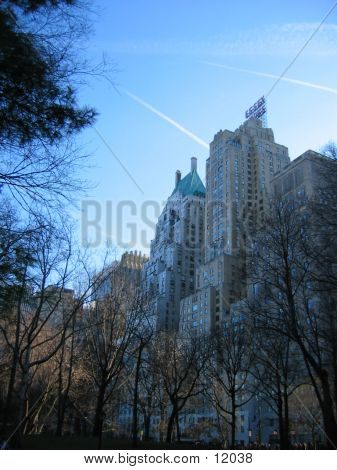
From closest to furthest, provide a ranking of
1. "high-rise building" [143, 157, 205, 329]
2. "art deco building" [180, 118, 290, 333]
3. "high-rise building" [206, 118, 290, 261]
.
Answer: "art deco building" [180, 118, 290, 333] → "high-rise building" [206, 118, 290, 261] → "high-rise building" [143, 157, 205, 329]

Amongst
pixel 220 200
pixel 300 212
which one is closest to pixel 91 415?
pixel 300 212

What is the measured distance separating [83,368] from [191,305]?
7649 cm

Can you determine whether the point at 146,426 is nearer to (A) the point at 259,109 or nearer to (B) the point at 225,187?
(B) the point at 225,187

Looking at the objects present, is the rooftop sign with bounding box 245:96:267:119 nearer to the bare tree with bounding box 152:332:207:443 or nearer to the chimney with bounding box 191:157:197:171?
the chimney with bounding box 191:157:197:171

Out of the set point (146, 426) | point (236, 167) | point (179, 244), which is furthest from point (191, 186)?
point (146, 426)

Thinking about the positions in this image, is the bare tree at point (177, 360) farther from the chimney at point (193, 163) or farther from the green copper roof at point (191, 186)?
the chimney at point (193, 163)

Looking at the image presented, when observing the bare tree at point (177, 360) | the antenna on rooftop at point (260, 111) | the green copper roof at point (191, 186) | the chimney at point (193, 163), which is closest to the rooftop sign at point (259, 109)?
the antenna on rooftop at point (260, 111)

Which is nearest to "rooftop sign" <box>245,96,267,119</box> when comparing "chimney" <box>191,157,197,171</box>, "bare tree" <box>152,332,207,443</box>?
"chimney" <box>191,157,197,171</box>

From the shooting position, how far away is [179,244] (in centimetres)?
13138

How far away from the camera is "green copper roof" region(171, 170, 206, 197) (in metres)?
142

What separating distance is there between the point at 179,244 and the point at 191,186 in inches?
928

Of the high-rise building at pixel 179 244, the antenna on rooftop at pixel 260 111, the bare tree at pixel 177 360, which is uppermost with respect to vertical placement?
the antenna on rooftop at pixel 260 111

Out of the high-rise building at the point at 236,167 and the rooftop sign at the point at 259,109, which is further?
the rooftop sign at the point at 259,109

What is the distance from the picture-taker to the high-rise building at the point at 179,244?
118 m
